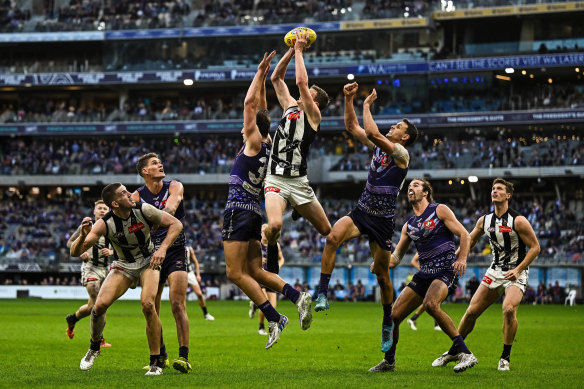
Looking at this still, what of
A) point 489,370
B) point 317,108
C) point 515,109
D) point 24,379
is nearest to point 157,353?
point 24,379

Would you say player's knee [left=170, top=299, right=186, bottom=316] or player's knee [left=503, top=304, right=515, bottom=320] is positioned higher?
player's knee [left=170, top=299, right=186, bottom=316]

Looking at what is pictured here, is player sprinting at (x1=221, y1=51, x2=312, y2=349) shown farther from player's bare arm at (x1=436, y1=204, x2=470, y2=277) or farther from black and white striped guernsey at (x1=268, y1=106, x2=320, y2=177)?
player's bare arm at (x1=436, y1=204, x2=470, y2=277)

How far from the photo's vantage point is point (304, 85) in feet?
43.3

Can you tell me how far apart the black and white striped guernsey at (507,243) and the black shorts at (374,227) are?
82.9 inches

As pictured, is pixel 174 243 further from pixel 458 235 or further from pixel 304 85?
pixel 458 235

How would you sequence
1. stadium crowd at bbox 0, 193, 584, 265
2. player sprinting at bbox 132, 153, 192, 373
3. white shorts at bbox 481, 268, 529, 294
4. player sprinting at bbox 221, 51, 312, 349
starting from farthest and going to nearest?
1. stadium crowd at bbox 0, 193, 584, 265
2. white shorts at bbox 481, 268, 529, 294
3. player sprinting at bbox 132, 153, 192, 373
4. player sprinting at bbox 221, 51, 312, 349

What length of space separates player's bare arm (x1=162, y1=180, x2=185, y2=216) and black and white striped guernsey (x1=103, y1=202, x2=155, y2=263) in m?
0.51

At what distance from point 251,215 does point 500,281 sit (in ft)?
14.4

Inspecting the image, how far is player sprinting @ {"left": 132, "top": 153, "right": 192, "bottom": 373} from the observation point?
14.0 metres

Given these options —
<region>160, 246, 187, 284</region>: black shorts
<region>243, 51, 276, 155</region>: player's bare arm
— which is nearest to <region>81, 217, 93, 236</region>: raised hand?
<region>160, 246, 187, 284</region>: black shorts

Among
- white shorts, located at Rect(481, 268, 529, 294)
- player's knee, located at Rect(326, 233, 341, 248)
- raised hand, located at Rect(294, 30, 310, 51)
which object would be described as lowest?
white shorts, located at Rect(481, 268, 529, 294)

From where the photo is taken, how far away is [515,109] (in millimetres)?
62031

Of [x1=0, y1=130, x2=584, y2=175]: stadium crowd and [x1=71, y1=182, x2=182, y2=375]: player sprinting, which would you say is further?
[x1=0, y1=130, x2=584, y2=175]: stadium crowd

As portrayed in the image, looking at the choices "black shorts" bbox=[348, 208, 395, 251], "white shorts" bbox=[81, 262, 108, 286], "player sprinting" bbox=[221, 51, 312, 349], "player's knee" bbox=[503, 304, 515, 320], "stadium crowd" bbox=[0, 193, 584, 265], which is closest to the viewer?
"player sprinting" bbox=[221, 51, 312, 349]
